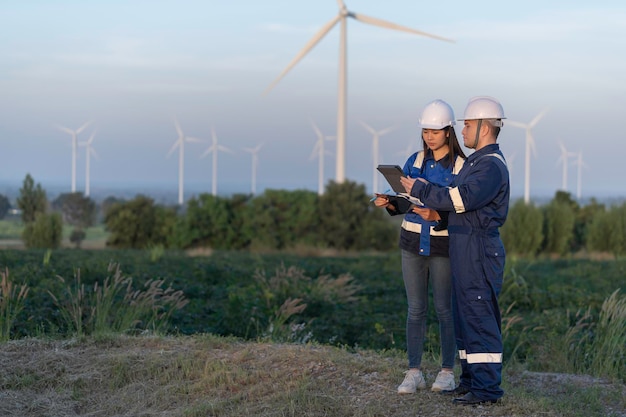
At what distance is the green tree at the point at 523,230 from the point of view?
28.4 meters

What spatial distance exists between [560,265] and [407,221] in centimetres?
1518

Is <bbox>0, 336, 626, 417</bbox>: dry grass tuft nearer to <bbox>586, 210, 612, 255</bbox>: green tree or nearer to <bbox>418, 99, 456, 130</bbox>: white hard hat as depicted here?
<bbox>418, 99, 456, 130</bbox>: white hard hat

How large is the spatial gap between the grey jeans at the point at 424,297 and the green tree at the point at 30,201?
31738mm

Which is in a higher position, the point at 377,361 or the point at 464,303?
the point at 464,303

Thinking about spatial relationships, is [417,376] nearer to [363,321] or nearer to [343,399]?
[343,399]

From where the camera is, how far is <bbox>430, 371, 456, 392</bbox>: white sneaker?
21.0 feet

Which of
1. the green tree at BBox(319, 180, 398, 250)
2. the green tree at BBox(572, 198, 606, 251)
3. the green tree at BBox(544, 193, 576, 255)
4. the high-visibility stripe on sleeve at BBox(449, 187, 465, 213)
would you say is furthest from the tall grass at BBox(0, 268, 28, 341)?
the green tree at BBox(572, 198, 606, 251)

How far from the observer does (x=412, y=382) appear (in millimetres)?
6367

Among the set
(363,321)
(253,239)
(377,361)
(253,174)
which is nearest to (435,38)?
(253,239)

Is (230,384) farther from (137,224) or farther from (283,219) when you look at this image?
(137,224)

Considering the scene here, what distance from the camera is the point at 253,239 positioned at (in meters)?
32.3

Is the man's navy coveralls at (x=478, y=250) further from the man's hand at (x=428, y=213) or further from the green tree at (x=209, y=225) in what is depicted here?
the green tree at (x=209, y=225)

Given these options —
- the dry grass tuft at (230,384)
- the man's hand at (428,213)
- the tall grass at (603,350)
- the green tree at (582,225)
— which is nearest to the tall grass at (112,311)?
the dry grass tuft at (230,384)

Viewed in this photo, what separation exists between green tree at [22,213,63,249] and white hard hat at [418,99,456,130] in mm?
24914
